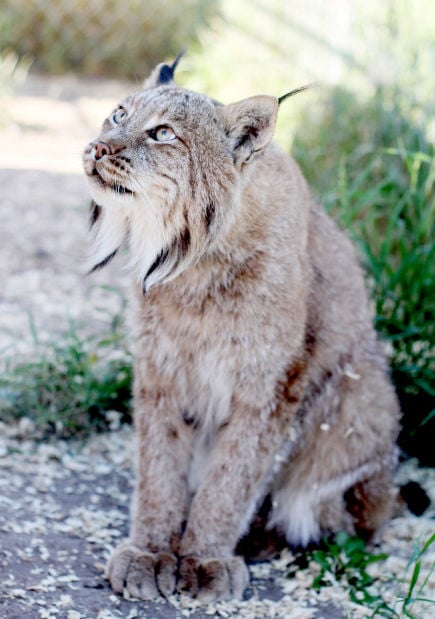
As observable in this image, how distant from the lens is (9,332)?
15.2ft

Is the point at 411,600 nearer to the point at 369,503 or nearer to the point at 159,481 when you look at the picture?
the point at 369,503

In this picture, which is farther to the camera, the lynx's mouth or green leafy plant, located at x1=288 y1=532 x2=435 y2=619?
green leafy plant, located at x1=288 y1=532 x2=435 y2=619

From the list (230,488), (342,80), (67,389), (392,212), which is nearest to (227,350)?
(230,488)

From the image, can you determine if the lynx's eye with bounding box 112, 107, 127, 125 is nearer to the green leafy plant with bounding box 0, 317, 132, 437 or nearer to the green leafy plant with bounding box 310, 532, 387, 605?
the green leafy plant with bounding box 0, 317, 132, 437

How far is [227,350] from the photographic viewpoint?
132 inches

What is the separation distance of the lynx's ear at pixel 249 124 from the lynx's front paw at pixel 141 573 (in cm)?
138

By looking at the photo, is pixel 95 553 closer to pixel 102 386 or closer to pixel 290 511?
pixel 290 511

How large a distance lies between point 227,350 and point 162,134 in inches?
30.2

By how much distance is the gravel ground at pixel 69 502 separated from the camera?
3168 mm

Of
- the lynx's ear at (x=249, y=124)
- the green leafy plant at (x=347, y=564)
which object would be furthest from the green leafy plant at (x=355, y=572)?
the lynx's ear at (x=249, y=124)

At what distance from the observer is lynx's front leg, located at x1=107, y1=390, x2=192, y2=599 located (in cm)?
342

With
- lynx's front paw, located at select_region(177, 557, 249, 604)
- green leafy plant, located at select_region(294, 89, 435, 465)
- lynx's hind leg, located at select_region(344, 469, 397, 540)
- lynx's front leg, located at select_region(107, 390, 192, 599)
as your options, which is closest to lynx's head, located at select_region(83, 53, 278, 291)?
lynx's front leg, located at select_region(107, 390, 192, 599)

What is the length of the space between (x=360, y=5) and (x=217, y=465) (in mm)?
4897

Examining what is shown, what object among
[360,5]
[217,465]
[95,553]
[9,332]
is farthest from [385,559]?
[360,5]
